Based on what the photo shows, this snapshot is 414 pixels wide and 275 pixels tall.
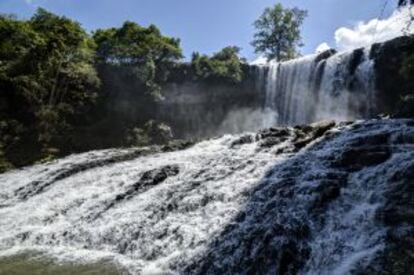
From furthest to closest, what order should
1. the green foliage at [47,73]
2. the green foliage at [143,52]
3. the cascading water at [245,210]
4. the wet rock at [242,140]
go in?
1. the green foliage at [143,52]
2. the green foliage at [47,73]
3. the wet rock at [242,140]
4. the cascading water at [245,210]

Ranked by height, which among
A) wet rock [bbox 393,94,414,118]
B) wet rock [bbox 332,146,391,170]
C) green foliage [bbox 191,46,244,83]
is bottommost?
wet rock [bbox 332,146,391,170]

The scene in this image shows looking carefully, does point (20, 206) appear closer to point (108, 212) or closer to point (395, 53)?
point (108, 212)

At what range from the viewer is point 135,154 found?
21812 mm

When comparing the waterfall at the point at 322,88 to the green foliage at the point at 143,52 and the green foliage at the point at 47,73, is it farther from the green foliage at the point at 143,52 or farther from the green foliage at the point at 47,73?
the green foliage at the point at 47,73

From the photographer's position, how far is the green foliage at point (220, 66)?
39344 mm

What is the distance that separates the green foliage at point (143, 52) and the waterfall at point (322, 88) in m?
8.93

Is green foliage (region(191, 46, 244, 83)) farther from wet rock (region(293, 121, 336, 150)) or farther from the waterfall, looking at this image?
wet rock (region(293, 121, 336, 150))

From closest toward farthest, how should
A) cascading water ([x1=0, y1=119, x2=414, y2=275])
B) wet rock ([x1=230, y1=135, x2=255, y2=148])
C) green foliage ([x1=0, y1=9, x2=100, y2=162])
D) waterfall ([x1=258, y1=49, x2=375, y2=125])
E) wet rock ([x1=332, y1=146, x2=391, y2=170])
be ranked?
cascading water ([x1=0, y1=119, x2=414, y2=275]), wet rock ([x1=332, y1=146, x2=391, y2=170]), wet rock ([x1=230, y1=135, x2=255, y2=148]), waterfall ([x1=258, y1=49, x2=375, y2=125]), green foliage ([x1=0, y1=9, x2=100, y2=162])

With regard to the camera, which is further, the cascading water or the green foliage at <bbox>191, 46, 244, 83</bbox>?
the green foliage at <bbox>191, 46, 244, 83</bbox>

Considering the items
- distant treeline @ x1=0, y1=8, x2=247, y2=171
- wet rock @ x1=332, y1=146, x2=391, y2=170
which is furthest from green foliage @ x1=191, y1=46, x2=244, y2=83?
wet rock @ x1=332, y1=146, x2=391, y2=170

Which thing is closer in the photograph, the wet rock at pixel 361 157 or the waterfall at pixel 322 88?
the wet rock at pixel 361 157

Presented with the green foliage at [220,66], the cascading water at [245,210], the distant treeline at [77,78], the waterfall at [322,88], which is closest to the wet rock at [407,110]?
the cascading water at [245,210]

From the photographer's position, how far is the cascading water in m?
7.86

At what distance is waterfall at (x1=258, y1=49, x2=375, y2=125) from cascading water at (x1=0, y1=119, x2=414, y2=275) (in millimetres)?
14107
